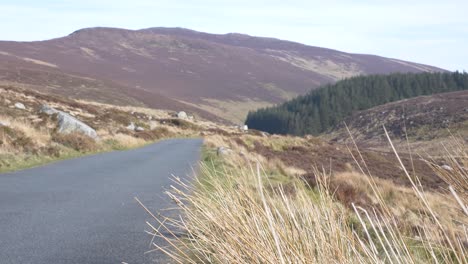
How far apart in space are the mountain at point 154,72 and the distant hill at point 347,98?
41.7 ft

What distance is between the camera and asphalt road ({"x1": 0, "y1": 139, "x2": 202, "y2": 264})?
5156 mm

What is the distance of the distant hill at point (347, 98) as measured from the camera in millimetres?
95438

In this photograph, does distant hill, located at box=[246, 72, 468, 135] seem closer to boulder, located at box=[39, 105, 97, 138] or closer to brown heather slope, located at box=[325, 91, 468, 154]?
brown heather slope, located at box=[325, 91, 468, 154]

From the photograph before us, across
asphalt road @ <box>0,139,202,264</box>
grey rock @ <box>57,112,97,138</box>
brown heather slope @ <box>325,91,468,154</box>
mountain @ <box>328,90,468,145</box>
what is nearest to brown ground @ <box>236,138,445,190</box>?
asphalt road @ <box>0,139,202,264</box>

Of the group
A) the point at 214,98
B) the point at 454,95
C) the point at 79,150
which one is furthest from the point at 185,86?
the point at 79,150

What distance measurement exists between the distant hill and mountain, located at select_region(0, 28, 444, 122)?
12713 mm

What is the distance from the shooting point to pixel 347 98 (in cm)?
9912

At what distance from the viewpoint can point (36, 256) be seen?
5.00 m

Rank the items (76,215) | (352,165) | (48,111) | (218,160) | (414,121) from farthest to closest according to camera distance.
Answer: (414,121) < (48,111) < (352,165) < (218,160) < (76,215)

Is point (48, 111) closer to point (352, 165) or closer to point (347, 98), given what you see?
point (352, 165)

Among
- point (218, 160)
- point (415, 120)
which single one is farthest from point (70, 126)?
point (415, 120)

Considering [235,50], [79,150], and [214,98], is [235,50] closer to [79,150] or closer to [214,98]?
[214,98]

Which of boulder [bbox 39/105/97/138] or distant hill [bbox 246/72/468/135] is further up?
boulder [bbox 39/105/97/138]

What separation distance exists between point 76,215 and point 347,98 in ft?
311
